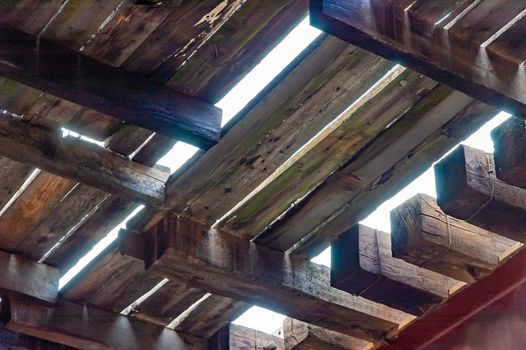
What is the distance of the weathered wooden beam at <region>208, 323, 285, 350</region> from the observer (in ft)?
18.1

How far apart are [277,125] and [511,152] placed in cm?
82

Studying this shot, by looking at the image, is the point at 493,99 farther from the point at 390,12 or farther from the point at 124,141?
the point at 124,141

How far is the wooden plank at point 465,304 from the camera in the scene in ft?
15.8

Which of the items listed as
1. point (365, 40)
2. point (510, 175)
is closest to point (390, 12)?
point (365, 40)

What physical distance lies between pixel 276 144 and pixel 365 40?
2.68 ft

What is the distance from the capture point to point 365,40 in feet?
12.2

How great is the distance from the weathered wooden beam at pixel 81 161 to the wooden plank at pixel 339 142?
1.29 ft

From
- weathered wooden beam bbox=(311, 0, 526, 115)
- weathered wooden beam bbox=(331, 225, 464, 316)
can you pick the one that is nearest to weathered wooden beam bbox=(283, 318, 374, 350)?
weathered wooden beam bbox=(331, 225, 464, 316)

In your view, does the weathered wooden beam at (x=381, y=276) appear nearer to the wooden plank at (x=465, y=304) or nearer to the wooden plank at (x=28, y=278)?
the wooden plank at (x=465, y=304)

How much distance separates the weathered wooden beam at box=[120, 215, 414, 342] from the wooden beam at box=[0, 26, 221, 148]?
0.53 m

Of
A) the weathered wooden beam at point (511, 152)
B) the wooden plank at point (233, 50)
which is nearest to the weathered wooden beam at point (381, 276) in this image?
the weathered wooden beam at point (511, 152)

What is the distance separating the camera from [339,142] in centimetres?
444

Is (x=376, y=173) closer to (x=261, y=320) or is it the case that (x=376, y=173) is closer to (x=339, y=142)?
(x=339, y=142)

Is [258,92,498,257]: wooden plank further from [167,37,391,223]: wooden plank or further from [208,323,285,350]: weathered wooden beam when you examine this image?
[208,323,285,350]: weathered wooden beam
